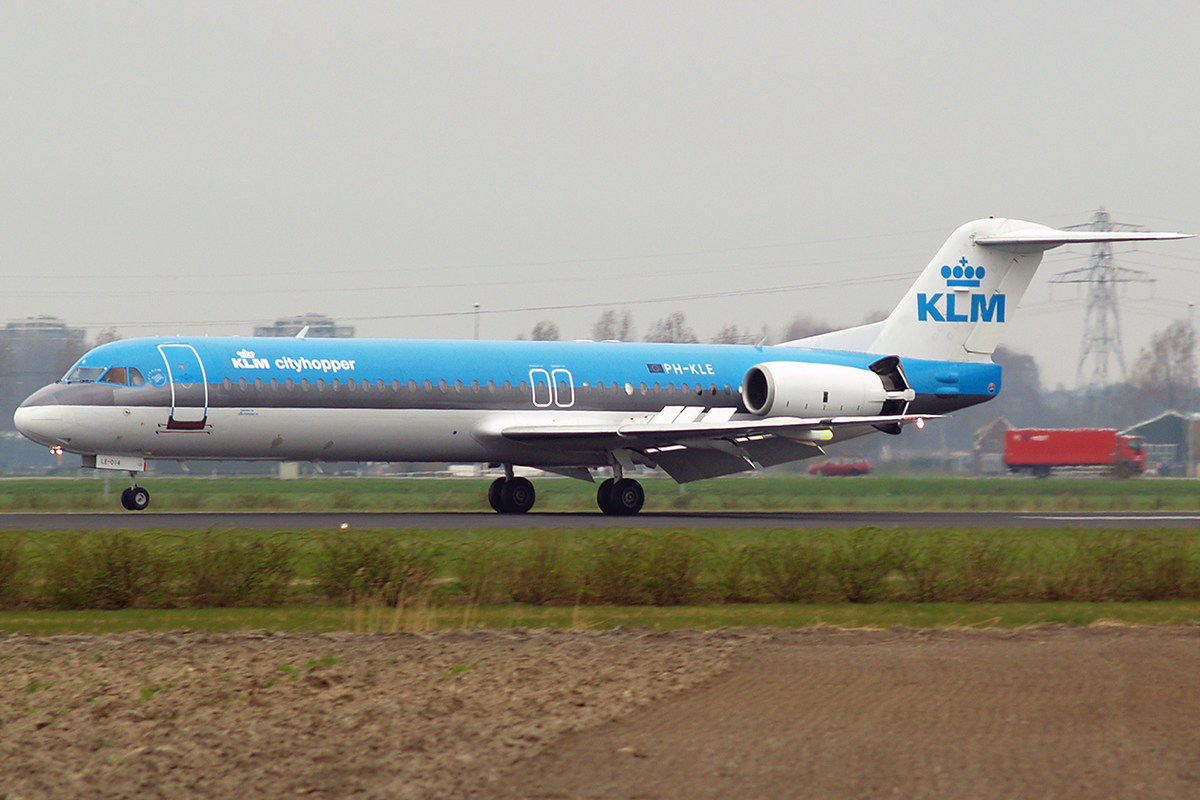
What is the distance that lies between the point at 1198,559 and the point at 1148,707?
33.1ft

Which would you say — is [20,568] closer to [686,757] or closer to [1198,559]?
[686,757]

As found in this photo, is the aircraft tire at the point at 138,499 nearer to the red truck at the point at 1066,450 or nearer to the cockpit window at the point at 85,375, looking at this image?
the cockpit window at the point at 85,375

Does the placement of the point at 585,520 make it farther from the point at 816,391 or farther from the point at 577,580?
the point at 577,580

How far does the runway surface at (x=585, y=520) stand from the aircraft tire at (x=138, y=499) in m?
0.27

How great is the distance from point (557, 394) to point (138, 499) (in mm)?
10009

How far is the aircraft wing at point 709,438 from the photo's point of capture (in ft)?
107

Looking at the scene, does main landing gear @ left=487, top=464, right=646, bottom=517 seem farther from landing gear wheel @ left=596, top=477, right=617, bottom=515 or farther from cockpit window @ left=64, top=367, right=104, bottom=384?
cockpit window @ left=64, top=367, right=104, bottom=384

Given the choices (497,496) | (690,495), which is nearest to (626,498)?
(497,496)

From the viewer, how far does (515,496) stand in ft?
117

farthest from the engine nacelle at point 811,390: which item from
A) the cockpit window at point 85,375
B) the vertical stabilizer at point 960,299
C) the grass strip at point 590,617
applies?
the grass strip at point 590,617

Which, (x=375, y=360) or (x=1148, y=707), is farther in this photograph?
(x=375, y=360)

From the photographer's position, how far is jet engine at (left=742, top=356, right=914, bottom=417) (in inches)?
1389

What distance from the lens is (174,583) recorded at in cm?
1736

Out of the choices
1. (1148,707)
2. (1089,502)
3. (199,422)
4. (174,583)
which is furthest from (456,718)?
(1089,502)
